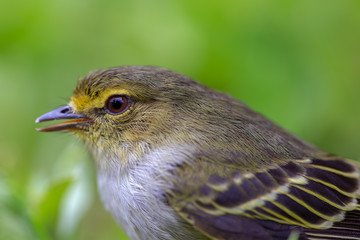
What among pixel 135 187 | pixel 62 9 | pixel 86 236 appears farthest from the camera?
pixel 62 9

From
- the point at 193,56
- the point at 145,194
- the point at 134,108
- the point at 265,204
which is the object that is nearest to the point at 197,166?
the point at 145,194

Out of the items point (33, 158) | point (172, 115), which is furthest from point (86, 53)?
point (172, 115)

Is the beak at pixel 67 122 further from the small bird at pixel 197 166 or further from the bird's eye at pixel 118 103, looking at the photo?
the bird's eye at pixel 118 103

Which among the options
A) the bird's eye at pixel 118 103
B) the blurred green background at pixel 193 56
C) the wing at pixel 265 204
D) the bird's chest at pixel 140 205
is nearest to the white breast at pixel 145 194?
the bird's chest at pixel 140 205

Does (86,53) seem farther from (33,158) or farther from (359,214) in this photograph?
(359,214)

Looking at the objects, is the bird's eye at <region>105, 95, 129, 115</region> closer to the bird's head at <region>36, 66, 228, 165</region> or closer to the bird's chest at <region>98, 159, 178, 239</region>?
the bird's head at <region>36, 66, 228, 165</region>

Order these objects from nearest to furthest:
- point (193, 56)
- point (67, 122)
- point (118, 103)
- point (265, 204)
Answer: point (265, 204)
point (118, 103)
point (67, 122)
point (193, 56)

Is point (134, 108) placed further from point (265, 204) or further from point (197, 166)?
point (265, 204)
